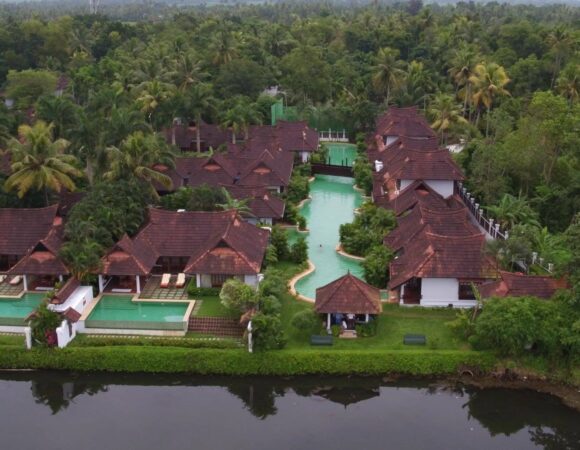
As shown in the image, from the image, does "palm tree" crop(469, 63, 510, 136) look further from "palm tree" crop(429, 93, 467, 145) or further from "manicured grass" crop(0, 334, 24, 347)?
"manicured grass" crop(0, 334, 24, 347)

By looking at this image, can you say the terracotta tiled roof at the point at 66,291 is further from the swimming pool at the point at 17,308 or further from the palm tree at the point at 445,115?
the palm tree at the point at 445,115

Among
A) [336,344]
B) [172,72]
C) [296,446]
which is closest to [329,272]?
[336,344]

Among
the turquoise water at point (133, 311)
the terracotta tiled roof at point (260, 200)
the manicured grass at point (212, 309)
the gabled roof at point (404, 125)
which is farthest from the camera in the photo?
the gabled roof at point (404, 125)

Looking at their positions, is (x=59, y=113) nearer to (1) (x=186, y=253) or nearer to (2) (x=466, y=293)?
(1) (x=186, y=253)

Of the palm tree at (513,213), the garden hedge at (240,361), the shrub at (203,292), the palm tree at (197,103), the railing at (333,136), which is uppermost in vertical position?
the palm tree at (197,103)

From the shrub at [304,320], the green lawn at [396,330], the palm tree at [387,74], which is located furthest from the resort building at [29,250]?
the palm tree at [387,74]

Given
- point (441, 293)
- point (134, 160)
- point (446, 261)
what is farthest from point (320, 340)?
point (134, 160)

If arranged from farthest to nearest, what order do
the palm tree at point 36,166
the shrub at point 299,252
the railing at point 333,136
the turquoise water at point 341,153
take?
the railing at point 333,136 → the turquoise water at point 341,153 → the palm tree at point 36,166 → the shrub at point 299,252
